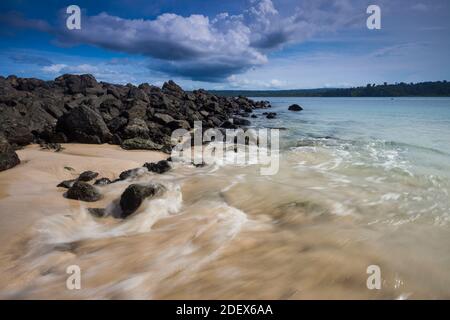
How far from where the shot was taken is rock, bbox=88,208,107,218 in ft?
14.9

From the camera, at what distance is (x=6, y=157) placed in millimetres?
6469

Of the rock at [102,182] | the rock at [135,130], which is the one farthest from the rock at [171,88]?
the rock at [102,182]

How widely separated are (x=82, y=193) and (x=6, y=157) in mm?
2897

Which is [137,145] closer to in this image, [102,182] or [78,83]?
[102,182]

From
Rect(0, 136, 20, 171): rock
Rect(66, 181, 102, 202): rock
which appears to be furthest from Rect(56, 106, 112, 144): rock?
Rect(66, 181, 102, 202): rock

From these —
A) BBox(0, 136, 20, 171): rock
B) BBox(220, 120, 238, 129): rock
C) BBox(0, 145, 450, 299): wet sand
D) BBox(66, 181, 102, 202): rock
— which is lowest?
BBox(0, 145, 450, 299): wet sand

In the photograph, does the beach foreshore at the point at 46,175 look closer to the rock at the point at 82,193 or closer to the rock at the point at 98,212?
the rock at the point at 82,193

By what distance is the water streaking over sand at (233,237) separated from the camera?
9.43ft

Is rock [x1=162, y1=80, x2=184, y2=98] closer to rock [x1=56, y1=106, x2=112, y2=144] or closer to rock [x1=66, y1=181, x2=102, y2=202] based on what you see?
rock [x1=56, y1=106, x2=112, y2=144]

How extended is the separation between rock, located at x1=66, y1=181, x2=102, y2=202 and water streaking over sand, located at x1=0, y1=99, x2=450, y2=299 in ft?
0.52

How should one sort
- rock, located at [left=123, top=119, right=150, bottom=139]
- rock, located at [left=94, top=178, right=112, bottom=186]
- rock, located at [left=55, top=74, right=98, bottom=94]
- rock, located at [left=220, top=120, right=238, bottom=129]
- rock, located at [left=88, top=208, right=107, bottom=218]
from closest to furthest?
1. rock, located at [left=88, top=208, right=107, bottom=218]
2. rock, located at [left=94, top=178, right=112, bottom=186]
3. rock, located at [left=123, top=119, right=150, bottom=139]
4. rock, located at [left=220, top=120, right=238, bottom=129]
5. rock, located at [left=55, top=74, right=98, bottom=94]

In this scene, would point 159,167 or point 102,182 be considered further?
point 159,167

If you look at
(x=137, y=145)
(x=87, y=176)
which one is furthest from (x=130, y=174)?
(x=137, y=145)
